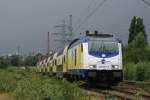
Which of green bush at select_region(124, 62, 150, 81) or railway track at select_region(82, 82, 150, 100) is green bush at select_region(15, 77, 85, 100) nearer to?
railway track at select_region(82, 82, 150, 100)

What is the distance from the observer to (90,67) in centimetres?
2639

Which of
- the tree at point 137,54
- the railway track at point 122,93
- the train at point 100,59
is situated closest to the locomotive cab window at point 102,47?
the train at point 100,59

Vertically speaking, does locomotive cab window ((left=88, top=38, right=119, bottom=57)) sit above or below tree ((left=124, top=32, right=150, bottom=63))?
below

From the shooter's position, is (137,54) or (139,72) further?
(137,54)

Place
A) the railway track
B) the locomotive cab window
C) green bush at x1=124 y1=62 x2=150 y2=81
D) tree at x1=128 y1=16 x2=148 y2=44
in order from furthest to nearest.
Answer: tree at x1=128 y1=16 x2=148 y2=44 → green bush at x1=124 y1=62 x2=150 y2=81 → the locomotive cab window → the railway track

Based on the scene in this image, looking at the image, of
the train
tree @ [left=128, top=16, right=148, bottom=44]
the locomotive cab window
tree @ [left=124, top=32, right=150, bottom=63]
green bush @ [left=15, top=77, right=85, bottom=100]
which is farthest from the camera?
tree @ [left=128, top=16, right=148, bottom=44]

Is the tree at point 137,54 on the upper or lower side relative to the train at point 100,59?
upper

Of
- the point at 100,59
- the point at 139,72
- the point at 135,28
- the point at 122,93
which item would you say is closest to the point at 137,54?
the point at 135,28

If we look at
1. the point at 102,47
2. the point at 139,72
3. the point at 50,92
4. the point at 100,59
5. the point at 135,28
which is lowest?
the point at 50,92

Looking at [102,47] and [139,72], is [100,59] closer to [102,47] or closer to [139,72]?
[102,47]

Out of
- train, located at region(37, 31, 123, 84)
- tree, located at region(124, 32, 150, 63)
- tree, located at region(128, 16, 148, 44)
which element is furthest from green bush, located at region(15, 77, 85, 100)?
tree, located at region(128, 16, 148, 44)

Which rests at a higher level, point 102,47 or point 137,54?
point 137,54

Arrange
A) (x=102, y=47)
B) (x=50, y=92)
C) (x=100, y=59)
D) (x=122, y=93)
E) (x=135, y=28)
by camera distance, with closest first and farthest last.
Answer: (x=50, y=92)
(x=122, y=93)
(x=100, y=59)
(x=102, y=47)
(x=135, y=28)

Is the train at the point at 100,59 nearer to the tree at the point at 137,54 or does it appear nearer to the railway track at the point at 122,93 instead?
the railway track at the point at 122,93
